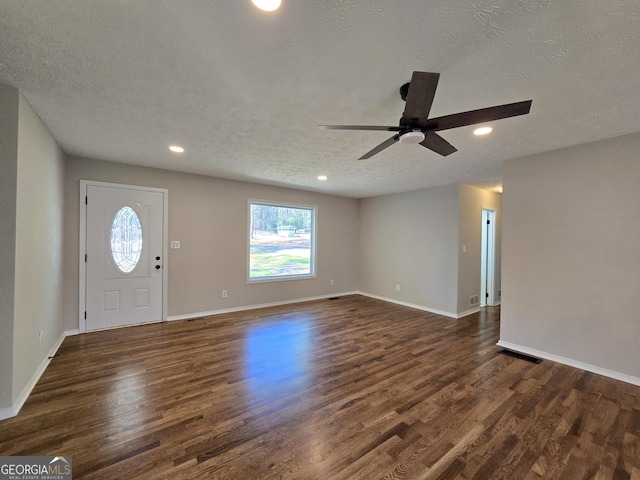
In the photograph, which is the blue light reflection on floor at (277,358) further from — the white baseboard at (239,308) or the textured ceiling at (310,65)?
the textured ceiling at (310,65)

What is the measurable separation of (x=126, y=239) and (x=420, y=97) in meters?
4.43

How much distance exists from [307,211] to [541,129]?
4382 mm

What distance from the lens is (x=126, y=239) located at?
408 centimetres

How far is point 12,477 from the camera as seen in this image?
1561 mm

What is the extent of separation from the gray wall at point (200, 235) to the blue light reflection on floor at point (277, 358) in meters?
1.20

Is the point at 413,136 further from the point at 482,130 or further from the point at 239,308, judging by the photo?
the point at 239,308

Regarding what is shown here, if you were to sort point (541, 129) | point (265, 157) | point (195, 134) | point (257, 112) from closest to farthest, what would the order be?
1. point (257, 112)
2. point (541, 129)
3. point (195, 134)
4. point (265, 157)

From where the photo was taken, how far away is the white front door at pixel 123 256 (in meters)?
3.85

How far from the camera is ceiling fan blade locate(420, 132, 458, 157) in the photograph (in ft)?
6.51

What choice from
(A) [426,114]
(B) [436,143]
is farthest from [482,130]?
(A) [426,114]

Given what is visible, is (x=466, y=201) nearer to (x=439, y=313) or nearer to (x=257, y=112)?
(x=439, y=313)

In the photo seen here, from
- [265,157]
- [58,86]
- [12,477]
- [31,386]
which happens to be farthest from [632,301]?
[31,386]

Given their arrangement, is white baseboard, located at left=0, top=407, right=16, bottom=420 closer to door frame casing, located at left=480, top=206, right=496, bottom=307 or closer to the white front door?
the white front door

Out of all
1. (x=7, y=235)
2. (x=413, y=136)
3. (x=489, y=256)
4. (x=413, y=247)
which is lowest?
(x=489, y=256)
